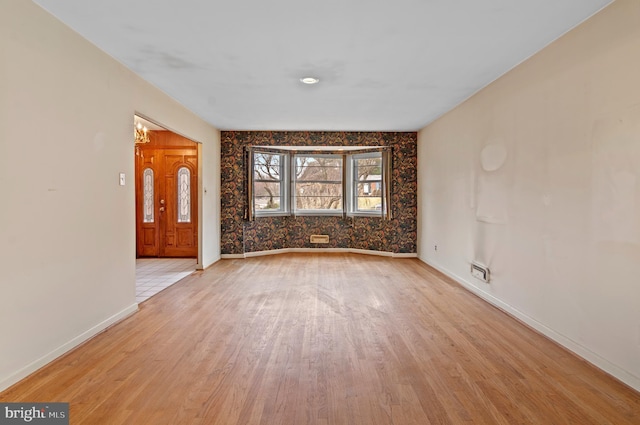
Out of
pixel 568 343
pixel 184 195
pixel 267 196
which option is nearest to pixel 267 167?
pixel 267 196

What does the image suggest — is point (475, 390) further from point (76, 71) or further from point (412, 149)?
point (412, 149)

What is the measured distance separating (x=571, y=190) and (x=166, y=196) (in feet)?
21.1

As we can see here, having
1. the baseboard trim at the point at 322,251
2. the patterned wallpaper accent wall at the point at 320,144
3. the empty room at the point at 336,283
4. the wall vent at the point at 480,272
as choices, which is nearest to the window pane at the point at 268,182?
the patterned wallpaper accent wall at the point at 320,144

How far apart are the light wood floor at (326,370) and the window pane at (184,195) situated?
3.08 metres

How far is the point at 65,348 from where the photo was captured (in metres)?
2.67

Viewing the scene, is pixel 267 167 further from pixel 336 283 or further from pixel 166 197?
pixel 336 283

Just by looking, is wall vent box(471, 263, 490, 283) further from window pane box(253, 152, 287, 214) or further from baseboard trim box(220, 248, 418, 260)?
window pane box(253, 152, 287, 214)

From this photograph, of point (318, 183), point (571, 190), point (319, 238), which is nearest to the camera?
point (571, 190)

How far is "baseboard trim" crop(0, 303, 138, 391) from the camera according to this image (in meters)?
2.20

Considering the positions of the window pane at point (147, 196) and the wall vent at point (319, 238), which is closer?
the window pane at point (147, 196)

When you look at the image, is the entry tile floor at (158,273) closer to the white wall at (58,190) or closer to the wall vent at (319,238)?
the white wall at (58,190)

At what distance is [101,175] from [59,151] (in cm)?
52

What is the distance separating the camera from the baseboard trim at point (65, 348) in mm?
2196

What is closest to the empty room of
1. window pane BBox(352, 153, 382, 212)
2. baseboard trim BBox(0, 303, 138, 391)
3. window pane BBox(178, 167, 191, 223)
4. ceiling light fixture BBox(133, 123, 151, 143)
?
baseboard trim BBox(0, 303, 138, 391)
